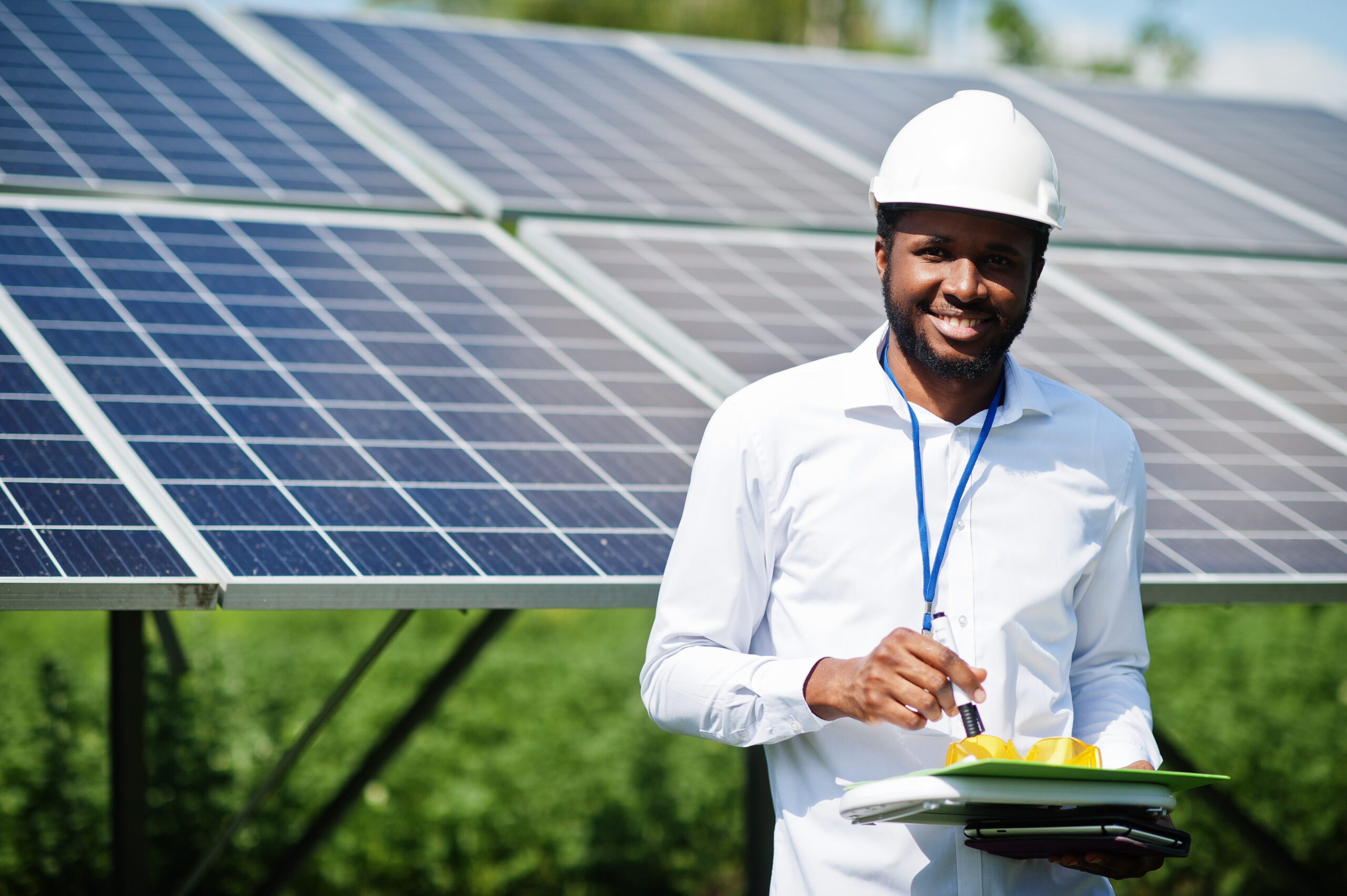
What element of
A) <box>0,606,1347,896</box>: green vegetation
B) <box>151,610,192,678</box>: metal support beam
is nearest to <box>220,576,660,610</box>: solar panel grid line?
Result: <box>151,610,192,678</box>: metal support beam

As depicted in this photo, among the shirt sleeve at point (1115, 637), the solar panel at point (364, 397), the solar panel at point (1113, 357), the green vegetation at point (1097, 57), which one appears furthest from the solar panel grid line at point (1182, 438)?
the green vegetation at point (1097, 57)

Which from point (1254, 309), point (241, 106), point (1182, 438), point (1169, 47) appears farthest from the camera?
point (1169, 47)

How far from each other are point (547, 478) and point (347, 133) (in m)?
3.36

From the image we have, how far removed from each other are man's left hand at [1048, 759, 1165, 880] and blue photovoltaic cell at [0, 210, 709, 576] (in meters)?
1.42

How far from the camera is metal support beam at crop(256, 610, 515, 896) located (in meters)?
5.23

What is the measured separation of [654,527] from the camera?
3889mm

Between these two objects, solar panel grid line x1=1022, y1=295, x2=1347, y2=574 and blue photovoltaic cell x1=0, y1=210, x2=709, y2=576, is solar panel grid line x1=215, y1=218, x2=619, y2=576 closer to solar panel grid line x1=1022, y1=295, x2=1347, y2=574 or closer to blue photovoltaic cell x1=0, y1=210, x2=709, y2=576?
blue photovoltaic cell x1=0, y1=210, x2=709, y2=576

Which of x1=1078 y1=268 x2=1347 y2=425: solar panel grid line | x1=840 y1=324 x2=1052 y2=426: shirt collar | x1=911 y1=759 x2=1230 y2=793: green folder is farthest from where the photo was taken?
x1=1078 y1=268 x2=1347 y2=425: solar panel grid line

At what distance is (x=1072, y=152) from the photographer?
8.14 metres

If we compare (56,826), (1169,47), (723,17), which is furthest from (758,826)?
(723,17)

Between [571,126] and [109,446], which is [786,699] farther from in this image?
[571,126]

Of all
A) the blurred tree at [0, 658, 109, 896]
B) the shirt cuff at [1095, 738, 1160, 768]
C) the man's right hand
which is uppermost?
the man's right hand

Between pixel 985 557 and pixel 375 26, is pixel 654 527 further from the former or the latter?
pixel 375 26

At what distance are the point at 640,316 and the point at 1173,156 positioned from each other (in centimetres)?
505
